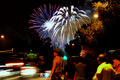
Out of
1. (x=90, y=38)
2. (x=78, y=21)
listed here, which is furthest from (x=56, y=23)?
(x=90, y=38)

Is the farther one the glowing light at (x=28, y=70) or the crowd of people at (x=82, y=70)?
the glowing light at (x=28, y=70)

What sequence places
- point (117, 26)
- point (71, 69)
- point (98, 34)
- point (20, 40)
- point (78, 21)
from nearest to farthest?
point (71, 69), point (117, 26), point (98, 34), point (78, 21), point (20, 40)

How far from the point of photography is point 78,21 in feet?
99.9

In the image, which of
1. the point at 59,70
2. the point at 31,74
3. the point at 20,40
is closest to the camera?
the point at 59,70

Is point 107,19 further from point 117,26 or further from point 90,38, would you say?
point 90,38

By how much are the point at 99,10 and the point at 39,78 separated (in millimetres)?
9792

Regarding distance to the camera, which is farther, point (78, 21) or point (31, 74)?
point (78, 21)

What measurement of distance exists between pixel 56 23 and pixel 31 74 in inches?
832

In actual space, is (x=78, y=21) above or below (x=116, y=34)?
above

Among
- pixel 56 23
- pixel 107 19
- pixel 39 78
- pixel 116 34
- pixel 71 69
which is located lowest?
pixel 39 78

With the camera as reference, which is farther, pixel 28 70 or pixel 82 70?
pixel 28 70

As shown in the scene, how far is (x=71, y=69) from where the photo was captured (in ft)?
22.1

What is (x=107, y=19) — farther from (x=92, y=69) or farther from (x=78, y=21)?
(x=78, y=21)

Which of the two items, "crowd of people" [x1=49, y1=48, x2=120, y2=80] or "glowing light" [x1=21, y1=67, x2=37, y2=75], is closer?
"crowd of people" [x1=49, y1=48, x2=120, y2=80]
